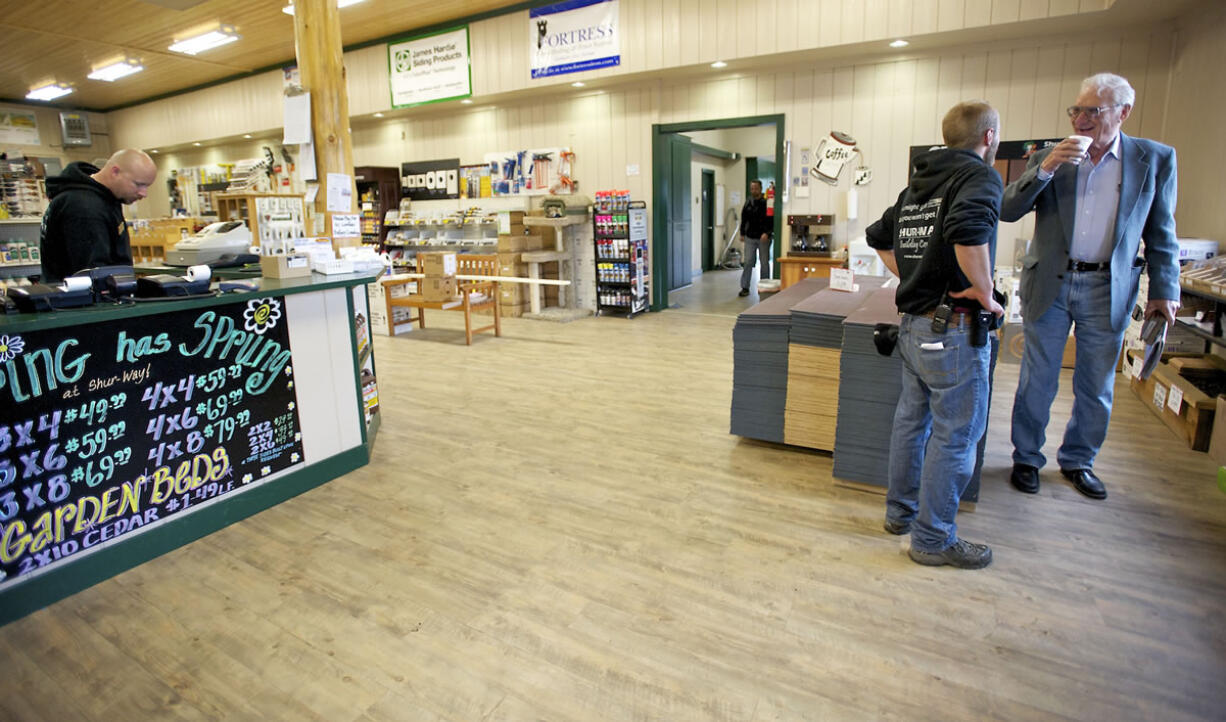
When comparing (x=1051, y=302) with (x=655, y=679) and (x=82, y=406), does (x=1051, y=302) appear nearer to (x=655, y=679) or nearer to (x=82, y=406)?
(x=655, y=679)

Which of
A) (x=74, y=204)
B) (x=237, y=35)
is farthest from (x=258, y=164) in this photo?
(x=74, y=204)

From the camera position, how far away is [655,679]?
1934mm

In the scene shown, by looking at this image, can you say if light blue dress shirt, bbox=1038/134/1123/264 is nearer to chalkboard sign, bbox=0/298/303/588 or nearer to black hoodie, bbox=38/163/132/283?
chalkboard sign, bbox=0/298/303/588

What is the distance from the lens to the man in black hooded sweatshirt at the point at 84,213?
326cm

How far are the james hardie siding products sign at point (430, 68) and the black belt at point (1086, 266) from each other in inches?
299

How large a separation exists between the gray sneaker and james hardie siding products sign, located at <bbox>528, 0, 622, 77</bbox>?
6599mm

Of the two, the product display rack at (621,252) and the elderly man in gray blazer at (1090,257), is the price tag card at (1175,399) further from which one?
the product display rack at (621,252)

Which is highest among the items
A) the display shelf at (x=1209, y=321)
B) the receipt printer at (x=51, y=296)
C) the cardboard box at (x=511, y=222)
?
the cardboard box at (x=511, y=222)

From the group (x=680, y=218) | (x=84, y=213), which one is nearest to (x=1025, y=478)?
(x=84, y=213)

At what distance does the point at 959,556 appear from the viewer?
249 cm

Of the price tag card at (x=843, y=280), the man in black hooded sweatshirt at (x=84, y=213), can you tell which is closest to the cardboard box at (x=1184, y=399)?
the price tag card at (x=843, y=280)

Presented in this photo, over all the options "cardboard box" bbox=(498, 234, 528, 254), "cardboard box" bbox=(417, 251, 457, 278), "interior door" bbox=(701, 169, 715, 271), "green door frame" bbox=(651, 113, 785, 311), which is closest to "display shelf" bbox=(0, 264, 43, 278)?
"cardboard box" bbox=(417, 251, 457, 278)

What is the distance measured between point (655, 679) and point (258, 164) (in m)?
13.1

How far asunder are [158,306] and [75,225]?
1.24m
